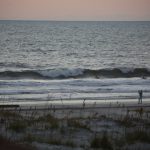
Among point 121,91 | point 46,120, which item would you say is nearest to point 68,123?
point 46,120

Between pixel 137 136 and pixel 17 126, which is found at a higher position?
pixel 17 126

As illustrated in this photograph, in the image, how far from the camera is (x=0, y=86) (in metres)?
31.0

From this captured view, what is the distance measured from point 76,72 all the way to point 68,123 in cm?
3317

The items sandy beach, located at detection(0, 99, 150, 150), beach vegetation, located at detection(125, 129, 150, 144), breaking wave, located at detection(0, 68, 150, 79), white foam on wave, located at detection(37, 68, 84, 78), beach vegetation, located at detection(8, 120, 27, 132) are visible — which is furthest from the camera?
white foam on wave, located at detection(37, 68, 84, 78)

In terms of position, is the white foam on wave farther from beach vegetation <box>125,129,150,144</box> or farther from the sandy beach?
beach vegetation <box>125,129,150,144</box>

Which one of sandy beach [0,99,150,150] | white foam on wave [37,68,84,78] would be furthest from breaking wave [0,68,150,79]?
sandy beach [0,99,150,150]

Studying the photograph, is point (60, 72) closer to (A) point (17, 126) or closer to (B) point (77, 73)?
(B) point (77, 73)

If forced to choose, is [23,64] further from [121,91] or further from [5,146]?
[5,146]

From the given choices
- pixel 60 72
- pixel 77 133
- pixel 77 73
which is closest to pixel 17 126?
pixel 77 133

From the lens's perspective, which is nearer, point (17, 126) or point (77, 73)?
point (17, 126)

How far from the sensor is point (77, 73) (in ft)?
149

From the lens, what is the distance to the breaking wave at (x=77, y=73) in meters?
42.2

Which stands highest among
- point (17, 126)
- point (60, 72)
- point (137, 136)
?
point (60, 72)

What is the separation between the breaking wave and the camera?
139 ft
